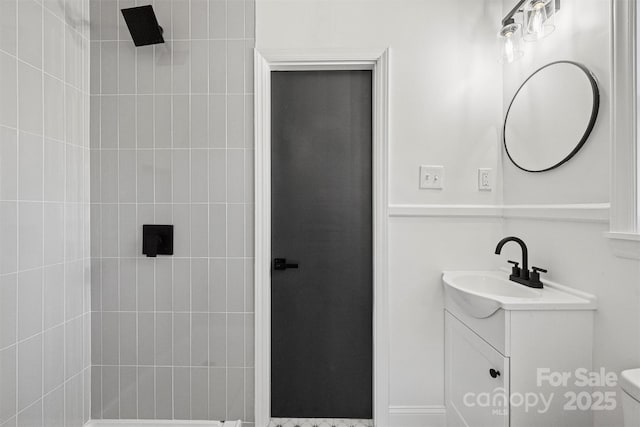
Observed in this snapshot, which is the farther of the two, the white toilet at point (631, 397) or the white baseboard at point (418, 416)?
the white baseboard at point (418, 416)

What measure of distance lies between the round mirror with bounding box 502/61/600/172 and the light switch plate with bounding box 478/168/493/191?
5.0 inches

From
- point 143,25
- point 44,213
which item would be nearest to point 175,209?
point 44,213

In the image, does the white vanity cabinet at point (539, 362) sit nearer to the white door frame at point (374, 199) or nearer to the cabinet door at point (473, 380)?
the cabinet door at point (473, 380)

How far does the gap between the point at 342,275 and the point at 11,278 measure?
142 cm

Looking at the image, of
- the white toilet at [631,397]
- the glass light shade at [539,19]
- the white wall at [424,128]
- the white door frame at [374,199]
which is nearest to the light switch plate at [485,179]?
the white wall at [424,128]

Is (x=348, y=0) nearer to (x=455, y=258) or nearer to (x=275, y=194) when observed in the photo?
(x=275, y=194)

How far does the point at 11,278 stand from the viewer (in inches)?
51.6

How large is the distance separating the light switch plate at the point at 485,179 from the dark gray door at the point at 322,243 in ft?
1.86

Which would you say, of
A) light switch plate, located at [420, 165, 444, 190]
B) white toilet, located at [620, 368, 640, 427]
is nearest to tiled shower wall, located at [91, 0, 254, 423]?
light switch plate, located at [420, 165, 444, 190]

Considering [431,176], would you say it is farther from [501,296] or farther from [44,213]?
[44,213]

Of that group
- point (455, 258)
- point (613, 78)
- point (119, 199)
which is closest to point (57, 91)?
point (119, 199)

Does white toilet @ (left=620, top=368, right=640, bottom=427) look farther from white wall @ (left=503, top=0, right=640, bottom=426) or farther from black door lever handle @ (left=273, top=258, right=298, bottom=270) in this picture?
black door lever handle @ (left=273, top=258, right=298, bottom=270)

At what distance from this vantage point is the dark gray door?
1.83m

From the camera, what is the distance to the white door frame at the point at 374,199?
175cm
